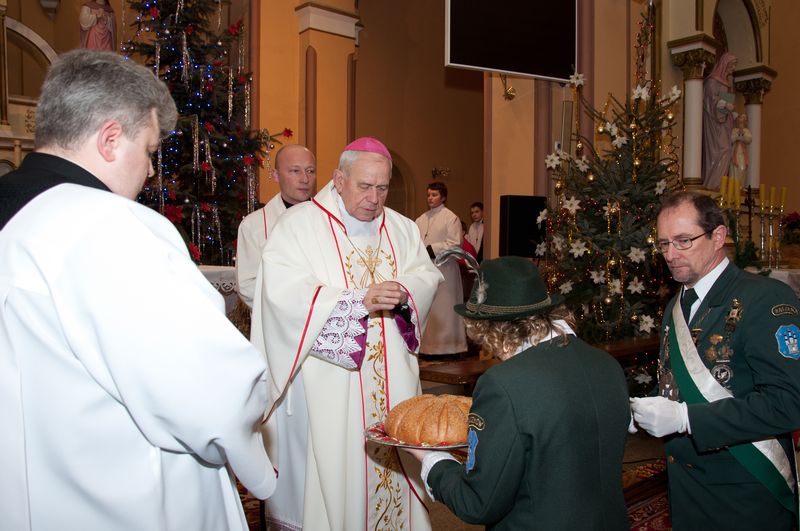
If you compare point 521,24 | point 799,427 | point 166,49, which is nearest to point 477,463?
point 799,427

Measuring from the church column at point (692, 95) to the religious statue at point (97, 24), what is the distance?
6.93 meters

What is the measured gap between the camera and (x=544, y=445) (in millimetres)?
1663

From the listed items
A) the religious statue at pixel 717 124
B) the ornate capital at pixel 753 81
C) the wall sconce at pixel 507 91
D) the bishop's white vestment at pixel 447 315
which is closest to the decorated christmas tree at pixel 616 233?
the wall sconce at pixel 507 91

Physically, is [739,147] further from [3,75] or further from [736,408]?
[3,75]

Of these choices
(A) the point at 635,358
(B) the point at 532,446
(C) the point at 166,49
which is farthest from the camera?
(C) the point at 166,49

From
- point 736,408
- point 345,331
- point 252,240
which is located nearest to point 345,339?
point 345,331

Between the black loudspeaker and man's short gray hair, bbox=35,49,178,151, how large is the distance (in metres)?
5.55

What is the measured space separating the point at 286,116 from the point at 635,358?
241 inches

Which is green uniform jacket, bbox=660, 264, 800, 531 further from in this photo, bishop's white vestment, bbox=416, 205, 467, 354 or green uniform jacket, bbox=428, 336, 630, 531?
bishop's white vestment, bbox=416, 205, 467, 354

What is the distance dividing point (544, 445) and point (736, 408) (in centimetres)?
81

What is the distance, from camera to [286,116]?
9922mm

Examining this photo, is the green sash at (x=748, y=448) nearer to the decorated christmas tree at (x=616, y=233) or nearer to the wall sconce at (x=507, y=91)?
the decorated christmas tree at (x=616, y=233)

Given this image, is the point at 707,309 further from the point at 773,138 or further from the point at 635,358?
the point at 773,138

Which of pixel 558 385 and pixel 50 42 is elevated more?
pixel 50 42
